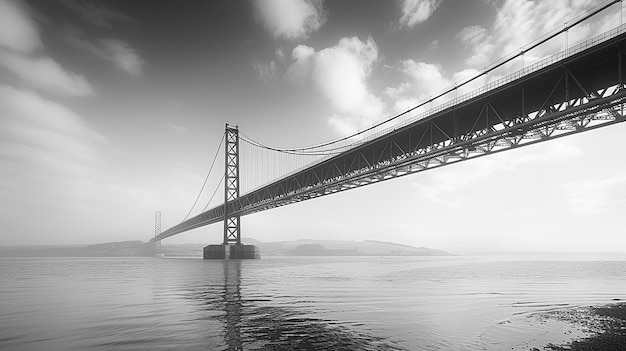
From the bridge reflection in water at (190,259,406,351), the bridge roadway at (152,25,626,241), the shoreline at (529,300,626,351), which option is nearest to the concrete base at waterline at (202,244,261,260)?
the bridge roadway at (152,25,626,241)

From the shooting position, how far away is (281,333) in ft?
40.1

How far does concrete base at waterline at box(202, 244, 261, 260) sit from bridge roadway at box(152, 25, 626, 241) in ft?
129

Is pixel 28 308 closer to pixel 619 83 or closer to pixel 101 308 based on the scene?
pixel 101 308

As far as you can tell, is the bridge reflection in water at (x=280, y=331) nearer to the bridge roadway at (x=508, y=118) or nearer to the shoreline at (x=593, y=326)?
the shoreline at (x=593, y=326)

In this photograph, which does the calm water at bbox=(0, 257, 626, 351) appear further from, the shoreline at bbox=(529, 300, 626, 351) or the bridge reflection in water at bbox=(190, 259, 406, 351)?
the shoreline at bbox=(529, 300, 626, 351)

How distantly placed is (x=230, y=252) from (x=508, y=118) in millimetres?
69523

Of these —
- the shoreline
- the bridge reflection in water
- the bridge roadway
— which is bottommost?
the shoreline

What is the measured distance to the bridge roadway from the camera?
79.6 ft

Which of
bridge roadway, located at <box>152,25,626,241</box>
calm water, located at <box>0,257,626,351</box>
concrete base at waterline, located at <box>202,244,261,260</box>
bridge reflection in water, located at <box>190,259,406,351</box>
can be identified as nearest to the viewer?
bridge reflection in water, located at <box>190,259,406,351</box>

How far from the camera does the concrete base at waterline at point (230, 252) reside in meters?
86.9

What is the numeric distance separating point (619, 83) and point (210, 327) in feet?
86.8

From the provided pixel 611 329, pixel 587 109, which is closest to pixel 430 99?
pixel 587 109

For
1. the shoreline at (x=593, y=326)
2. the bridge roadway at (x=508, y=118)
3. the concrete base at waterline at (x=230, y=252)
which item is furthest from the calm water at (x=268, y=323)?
the concrete base at waterline at (x=230, y=252)

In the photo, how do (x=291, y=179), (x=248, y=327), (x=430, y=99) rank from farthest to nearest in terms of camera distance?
(x=291, y=179)
(x=430, y=99)
(x=248, y=327)
